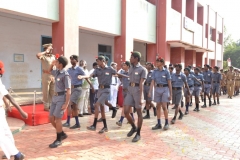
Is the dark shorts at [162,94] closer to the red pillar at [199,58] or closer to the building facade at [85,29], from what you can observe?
the building facade at [85,29]

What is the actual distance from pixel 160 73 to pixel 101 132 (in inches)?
89.0

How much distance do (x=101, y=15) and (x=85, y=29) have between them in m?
1.05

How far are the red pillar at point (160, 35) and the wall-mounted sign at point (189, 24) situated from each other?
3.79m

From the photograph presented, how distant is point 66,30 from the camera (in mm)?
9250

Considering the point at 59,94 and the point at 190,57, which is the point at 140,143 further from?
the point at 190,57

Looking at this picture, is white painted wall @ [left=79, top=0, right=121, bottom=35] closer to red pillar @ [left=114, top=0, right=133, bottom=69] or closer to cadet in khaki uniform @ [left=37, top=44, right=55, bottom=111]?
red pillar @ [left=114, top=0, right=133, bottom=69]

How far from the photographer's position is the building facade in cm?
920

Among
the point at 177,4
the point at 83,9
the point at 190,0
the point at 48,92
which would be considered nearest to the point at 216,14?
the point at 190,0

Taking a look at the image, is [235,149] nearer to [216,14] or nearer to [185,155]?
[185,155]

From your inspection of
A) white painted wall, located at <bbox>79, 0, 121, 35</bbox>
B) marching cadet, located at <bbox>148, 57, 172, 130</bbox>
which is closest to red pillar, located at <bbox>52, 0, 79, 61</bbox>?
white painted wall, located at <bbox>79, 0, 121, 35</bbox>

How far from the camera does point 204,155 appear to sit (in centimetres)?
479

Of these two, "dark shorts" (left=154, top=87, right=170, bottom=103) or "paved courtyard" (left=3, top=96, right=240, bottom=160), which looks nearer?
"paved courtyard" (left=3, top=96, right=240, bottom=160)

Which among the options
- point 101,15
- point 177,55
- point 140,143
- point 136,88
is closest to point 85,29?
point 101,15

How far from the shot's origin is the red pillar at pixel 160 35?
16391 millimetres
